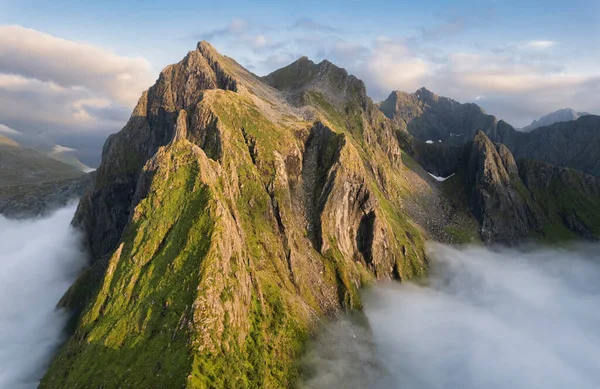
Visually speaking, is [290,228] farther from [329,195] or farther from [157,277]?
[157,277]

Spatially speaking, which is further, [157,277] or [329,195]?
[329,195]

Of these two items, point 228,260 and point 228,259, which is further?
point 228,259

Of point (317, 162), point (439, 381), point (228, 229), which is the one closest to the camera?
point (228, 229)

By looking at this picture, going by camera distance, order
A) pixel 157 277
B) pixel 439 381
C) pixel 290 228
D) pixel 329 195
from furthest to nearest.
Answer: pixel 329 195 < pixel 290 228 < pixel 439 381 < pixel 157 277

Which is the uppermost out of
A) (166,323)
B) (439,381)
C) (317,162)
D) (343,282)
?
(317,162)

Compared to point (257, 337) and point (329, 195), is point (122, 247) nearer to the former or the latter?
point (257, 337)

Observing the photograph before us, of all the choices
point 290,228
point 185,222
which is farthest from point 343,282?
point 185,222

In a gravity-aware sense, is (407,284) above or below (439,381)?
above

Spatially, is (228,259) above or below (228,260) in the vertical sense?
above
